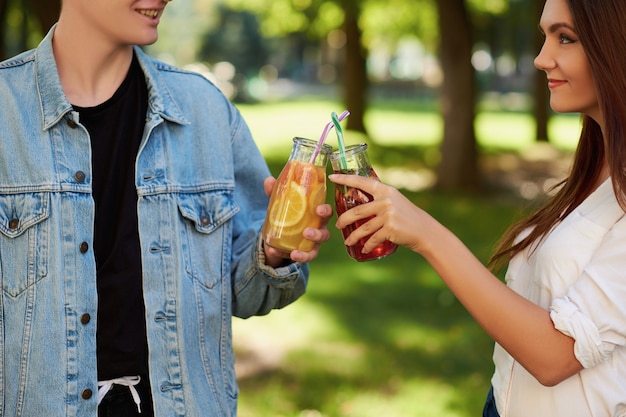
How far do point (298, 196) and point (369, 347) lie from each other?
13.2ft

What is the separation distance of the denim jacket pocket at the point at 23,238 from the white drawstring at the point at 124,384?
0.35m

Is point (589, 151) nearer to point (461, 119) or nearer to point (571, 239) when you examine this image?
point (571, 239)

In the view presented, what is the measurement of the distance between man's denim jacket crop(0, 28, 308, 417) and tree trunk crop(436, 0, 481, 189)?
33.3 feet

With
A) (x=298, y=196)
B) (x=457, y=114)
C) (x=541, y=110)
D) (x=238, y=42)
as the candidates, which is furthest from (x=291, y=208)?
(x=238, y=42)

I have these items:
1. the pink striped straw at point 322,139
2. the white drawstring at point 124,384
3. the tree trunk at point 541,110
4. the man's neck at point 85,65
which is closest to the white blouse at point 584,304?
the pink striped straw at point 322,139

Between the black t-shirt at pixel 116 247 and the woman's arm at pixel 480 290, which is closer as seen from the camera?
the woman's arm at pixel 480 290

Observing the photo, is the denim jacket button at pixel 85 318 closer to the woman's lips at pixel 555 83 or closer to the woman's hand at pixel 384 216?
the woman's hand at pixel 384 216

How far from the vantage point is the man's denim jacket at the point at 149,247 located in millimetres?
2283

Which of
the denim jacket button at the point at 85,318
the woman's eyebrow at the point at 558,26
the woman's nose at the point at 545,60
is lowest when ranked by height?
the denim jacket button at the point at 85,318

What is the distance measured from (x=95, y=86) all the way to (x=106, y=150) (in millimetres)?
199

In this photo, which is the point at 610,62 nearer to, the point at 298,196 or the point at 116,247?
the point at 298,196

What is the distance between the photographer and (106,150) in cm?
244

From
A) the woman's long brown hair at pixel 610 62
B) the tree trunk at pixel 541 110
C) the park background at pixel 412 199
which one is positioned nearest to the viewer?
the woman's long brown hair at pixel 610 62

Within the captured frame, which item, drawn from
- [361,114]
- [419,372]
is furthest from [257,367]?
[361,114]
